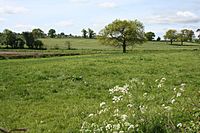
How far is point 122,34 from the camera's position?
92812mm

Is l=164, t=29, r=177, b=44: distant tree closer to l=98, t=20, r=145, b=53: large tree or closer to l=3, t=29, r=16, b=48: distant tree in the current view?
l=98, t=20, r=145, b=53: large tree

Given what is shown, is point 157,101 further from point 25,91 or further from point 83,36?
point 83,36

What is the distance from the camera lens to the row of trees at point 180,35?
156 metres

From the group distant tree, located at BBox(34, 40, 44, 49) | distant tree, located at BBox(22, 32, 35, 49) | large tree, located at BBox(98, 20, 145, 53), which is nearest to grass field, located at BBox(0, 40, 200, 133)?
large tree, located at BBox(98, 20, 145, 53)

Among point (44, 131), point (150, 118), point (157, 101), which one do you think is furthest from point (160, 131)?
point (157, 101)

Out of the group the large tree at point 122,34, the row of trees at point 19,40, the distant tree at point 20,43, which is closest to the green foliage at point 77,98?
the large tree at point 122,34

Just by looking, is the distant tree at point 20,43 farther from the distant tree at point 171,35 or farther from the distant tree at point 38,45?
the distant tree at point 171,35

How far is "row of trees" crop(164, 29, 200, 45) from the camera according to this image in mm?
155875

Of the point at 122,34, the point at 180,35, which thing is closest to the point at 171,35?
the point at 180,35

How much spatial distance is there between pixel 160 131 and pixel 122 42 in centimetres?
8514

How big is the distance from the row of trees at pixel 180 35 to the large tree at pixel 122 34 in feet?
220

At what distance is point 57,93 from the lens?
15.3 metres

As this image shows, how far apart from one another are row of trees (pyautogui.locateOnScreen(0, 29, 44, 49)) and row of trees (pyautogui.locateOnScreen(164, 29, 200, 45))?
Result: 73.9 m

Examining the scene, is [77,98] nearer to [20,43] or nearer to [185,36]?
[20,43]
